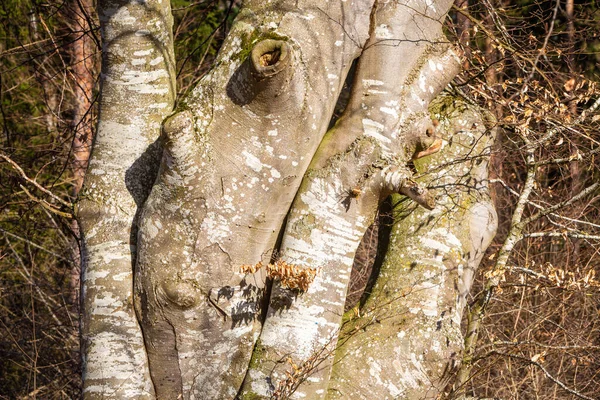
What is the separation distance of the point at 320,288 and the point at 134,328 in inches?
35.8

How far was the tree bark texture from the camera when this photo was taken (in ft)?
10.4

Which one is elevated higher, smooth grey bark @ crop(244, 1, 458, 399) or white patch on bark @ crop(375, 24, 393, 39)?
white patch on bark @ crop(375, 24, 393, 39)

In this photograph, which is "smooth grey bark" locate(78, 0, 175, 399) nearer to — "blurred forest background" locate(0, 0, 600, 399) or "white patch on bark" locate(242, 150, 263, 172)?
"blurred forest background" locate(0, 0, 600, 399)

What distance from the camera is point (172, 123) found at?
10.2ft

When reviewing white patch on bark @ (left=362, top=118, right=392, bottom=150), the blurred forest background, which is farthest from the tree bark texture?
the blurred forest background

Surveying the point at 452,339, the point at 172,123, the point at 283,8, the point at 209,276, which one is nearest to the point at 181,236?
the point at 209,276

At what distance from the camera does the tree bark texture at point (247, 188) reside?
3.18 m

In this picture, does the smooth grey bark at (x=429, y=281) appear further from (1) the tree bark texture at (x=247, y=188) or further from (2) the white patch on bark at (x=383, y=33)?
(2) the white patch on bark at (x=383, y=33)

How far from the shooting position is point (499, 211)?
354 inches

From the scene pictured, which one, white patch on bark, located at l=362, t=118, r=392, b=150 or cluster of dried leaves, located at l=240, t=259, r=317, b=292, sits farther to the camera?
white patch on bark, located at l=362, t=118, r=392, b=150

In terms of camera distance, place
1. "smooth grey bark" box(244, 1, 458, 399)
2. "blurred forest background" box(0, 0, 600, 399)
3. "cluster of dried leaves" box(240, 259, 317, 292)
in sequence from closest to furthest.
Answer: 1. "cluster of dried leaves" box(240, 259, 317, 292)
2. "smooth grey bark" box(244, 1, 458, 399)
3. "blurred forest background" box(0, 0, 600, 399)

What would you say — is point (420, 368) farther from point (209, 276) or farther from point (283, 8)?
point (283, 8)

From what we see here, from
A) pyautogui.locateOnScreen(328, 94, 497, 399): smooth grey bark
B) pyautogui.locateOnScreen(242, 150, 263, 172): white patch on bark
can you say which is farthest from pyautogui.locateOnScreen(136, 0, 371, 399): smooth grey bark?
pyautogui.locateOnScreen(328, 94, 497, 399): smooth grey bark

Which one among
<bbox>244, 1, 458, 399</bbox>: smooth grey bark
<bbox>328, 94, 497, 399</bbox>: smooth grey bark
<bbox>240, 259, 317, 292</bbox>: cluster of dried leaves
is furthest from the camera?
<bbox>328, 94, 497, 399</bbox>: smooth grey bark
